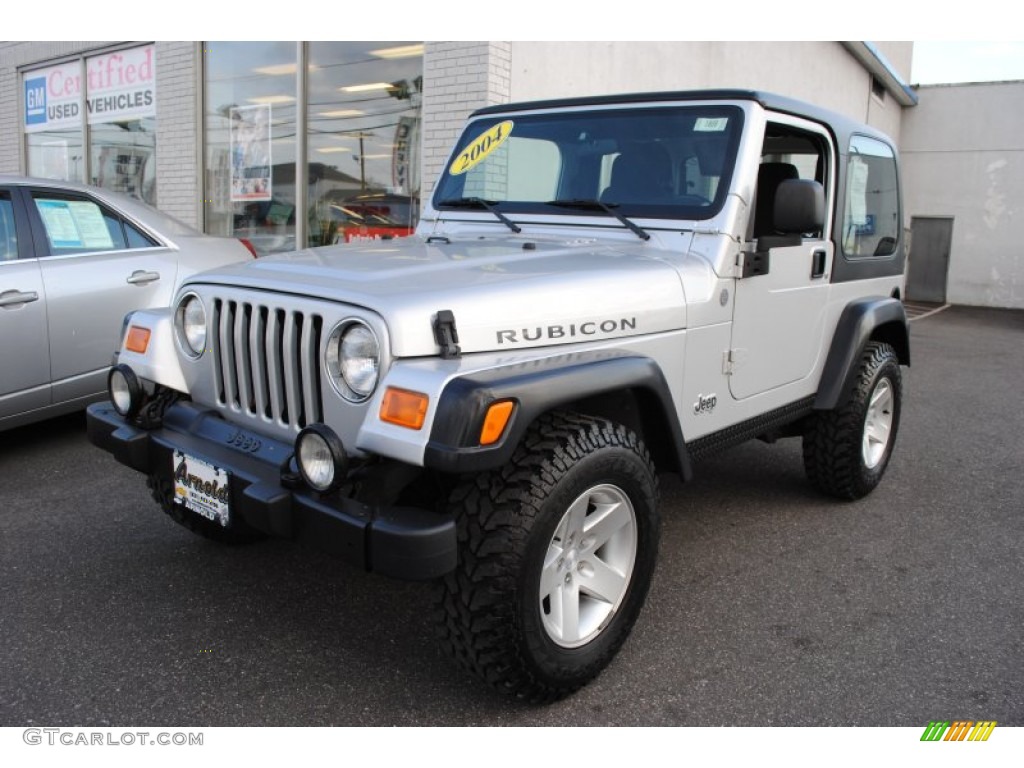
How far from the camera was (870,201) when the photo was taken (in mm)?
4328

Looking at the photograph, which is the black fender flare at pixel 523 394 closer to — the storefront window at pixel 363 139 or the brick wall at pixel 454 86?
the brick wall at pixel 454 86

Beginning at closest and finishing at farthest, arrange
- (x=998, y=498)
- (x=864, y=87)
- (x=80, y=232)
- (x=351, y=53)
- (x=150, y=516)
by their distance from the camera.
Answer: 1. (x=150, y=516)
2. (x=998, y=498)
3. (x=80, y=232)
4. (x=351, y=53)
5. (x=864, y=87)

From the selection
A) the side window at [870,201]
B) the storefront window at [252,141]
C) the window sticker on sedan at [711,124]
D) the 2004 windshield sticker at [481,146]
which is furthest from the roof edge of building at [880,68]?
the window sticker on sedan at [711,124]

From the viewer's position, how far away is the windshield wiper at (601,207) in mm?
3279

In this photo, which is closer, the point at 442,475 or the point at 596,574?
the point at 442,475

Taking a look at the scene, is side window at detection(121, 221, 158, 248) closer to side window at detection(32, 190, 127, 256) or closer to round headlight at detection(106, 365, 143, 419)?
side window at detection(32, 190, 127, 256)

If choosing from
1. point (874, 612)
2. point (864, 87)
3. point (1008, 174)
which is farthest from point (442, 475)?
point (1008, 174)

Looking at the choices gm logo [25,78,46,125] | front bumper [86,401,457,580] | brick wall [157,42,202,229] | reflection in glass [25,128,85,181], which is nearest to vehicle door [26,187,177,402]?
front bumper [86,401,457,580]

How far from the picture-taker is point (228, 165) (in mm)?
9539

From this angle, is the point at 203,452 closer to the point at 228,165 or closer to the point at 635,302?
the point at 635,302

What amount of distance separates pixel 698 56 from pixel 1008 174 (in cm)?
1197

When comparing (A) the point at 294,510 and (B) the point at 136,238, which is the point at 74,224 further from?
(A) the point at 294,510
